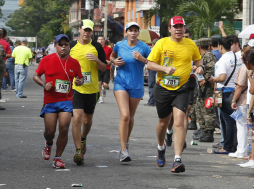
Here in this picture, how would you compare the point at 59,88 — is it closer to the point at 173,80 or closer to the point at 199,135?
the point at 173,80

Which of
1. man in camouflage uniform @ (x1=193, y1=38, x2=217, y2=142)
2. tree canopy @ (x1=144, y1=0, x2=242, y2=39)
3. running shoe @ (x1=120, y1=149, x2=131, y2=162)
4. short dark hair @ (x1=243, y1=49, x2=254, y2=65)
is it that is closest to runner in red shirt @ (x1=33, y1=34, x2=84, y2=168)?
running shoe @ (x1=120, y1=149, x2=131, y2=162)

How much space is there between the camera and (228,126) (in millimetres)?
9719

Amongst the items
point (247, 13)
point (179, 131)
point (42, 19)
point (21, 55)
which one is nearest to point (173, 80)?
point (179, 131)

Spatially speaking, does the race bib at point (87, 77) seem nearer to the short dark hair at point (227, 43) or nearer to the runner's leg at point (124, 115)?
the runner's leg at point (124, 115)

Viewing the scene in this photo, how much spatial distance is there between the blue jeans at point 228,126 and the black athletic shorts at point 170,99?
2.00m

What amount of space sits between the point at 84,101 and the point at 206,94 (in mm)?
3290

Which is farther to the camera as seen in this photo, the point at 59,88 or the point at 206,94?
the point at 206,94

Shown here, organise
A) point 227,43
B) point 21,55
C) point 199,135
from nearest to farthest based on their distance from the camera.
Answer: point 227,43 → point 199,135 → point 21,55

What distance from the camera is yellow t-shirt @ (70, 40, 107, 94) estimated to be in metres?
8.37

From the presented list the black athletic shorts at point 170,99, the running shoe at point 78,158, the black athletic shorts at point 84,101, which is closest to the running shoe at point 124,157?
the running shoe at point 78,158

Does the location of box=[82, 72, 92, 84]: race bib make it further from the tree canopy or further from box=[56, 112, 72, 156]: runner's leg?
the tree canopy

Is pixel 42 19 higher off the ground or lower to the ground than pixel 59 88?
higher

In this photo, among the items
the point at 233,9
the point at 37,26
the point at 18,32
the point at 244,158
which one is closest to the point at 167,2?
the point at 233,9

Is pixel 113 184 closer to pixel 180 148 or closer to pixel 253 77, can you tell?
pixel 180 148
